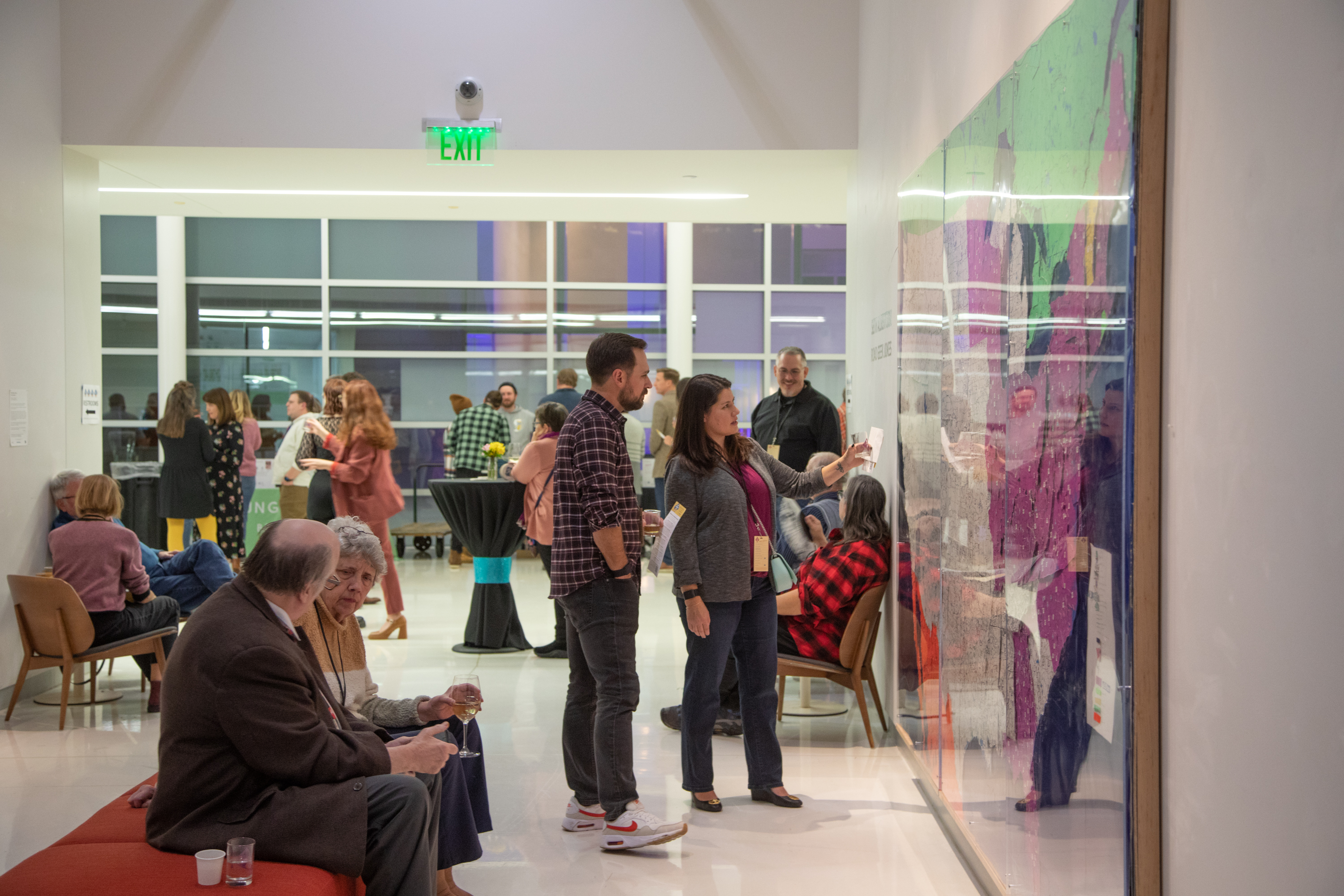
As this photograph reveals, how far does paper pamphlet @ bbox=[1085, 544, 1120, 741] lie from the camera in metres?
2.19

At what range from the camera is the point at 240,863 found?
2176 mm

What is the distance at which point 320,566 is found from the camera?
2461 mm

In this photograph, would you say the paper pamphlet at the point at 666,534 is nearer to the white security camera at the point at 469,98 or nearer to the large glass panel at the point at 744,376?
the white security camera at the point at 469,98

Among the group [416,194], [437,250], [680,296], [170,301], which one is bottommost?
[170,301]

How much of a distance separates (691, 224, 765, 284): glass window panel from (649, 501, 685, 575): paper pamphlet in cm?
944

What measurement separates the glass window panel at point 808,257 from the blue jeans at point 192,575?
852cm

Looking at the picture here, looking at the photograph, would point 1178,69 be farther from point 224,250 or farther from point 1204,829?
point 224,250

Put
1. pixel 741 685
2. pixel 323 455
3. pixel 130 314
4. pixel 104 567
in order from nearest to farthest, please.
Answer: pixel 741 685, pixel 104 567, pixel 323 455, pixel 130 314

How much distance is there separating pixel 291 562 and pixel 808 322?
1117cm

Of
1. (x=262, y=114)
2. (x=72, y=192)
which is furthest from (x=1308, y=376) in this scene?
(x=72, y=192)

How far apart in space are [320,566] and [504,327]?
35.1 ft

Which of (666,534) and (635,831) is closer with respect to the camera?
(635,831)

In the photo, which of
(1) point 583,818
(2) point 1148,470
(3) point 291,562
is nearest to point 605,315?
(1) point 583,818

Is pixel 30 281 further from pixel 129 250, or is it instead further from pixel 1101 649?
pixel 129 250
